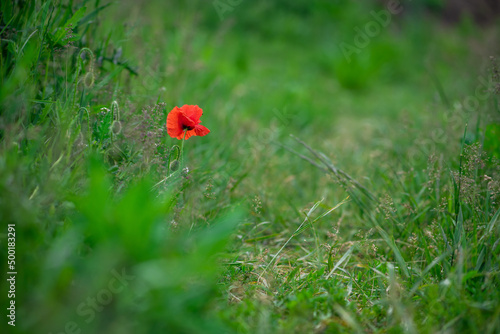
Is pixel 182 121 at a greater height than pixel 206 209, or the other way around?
pixel 182 121

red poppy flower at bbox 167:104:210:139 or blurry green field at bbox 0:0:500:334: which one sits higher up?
red poppy flower at bbox 167:104:210:139

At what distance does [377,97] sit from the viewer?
4023mm

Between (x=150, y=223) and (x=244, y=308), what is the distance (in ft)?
1.36

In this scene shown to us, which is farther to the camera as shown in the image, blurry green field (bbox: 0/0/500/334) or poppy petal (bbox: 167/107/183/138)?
poppy petal (bbox: 167/107/183/138)

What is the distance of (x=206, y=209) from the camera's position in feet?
5.19

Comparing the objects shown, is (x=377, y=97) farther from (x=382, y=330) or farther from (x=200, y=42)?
(x=382, y=330)

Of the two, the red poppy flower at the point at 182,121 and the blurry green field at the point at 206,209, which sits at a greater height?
the red poppy flower at the point at 182,121

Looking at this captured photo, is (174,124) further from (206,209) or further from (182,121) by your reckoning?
(206,209)

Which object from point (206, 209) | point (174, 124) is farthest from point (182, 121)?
point (206, 209)

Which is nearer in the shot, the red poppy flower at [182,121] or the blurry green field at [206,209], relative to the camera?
the blurry green field at [206,209]

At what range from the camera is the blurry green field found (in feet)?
2.52

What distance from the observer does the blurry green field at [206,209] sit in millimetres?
767

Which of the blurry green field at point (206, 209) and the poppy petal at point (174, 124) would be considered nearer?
the blurry green field at point (206, 209)

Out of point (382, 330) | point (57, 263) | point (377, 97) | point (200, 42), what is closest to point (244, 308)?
point (382, 330)
